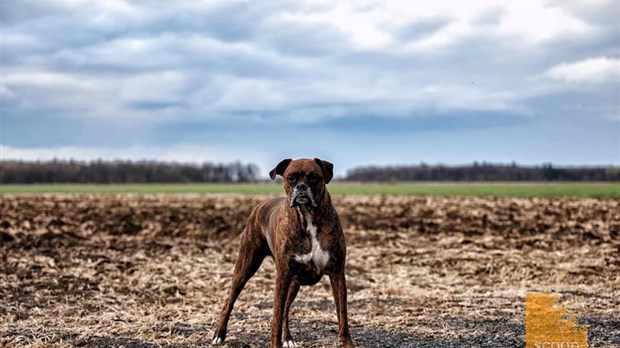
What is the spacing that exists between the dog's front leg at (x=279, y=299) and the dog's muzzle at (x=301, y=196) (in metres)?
0.86

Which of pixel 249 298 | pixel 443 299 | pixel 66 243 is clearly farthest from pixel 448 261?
pixel 66 243

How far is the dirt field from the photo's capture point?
358 inches

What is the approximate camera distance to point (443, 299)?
11.6 m

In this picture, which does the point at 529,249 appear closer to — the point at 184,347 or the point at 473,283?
the point at 473,283

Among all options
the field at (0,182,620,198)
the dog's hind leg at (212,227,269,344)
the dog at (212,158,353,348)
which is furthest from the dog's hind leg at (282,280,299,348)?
the field at (0,182,620,198)

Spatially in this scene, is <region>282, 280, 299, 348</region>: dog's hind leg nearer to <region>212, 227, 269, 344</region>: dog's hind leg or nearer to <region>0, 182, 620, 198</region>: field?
<region>212, 227, 269, 344</region>: dog's hind leg

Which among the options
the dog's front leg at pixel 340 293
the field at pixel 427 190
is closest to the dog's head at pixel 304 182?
the dog's front leg at pixel 340 293

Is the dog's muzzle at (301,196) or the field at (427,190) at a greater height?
the dog's muzzle at (301,196)

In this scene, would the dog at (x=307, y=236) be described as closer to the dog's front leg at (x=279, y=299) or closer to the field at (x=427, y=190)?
the dog's front leg at (x=279, y=299)

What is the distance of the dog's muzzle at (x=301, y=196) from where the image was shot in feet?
22.5

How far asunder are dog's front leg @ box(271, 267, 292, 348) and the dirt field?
3.36ft

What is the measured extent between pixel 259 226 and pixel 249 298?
4190mm

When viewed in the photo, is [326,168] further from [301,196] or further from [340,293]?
[340,293]

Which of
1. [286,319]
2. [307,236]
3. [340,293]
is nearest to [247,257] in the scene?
[286,319]
